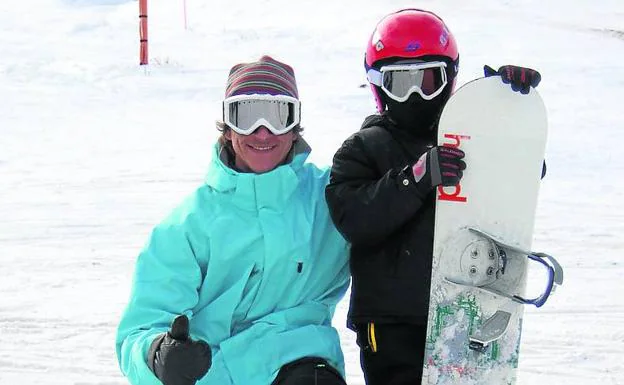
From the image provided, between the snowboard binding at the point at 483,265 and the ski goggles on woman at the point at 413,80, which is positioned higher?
the ski goggles on woman at the point at 413,80

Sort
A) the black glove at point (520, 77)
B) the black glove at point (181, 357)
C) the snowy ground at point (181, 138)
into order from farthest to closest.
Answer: the snowy ground at point (181, 138)
the black glove at point (520, 77)
the black glove at point (181, 357)

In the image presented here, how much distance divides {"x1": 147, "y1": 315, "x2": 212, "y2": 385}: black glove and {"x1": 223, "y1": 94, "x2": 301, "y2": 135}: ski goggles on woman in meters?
0.71

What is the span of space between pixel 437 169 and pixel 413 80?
416 millimetres

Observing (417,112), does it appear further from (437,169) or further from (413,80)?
(437,169)

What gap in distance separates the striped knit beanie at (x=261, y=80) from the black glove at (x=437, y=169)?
1.87ft

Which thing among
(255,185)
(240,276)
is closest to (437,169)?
(255,185)

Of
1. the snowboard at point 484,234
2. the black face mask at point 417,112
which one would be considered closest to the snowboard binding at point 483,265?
the snowboard at point 484,234

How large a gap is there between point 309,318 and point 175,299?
452 millimetres

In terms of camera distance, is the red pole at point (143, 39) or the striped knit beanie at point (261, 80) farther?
the red pole at point (143, 39)

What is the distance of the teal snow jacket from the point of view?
2525mm

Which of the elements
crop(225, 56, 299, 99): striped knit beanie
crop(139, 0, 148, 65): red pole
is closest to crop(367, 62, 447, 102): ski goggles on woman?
crop(225, 56, 299, 99): striped knit beanie

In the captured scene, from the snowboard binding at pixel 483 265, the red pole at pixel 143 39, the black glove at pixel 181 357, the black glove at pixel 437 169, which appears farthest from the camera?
A: the red pole at pixel 143 39

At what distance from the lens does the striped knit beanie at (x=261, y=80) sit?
2.63 metres

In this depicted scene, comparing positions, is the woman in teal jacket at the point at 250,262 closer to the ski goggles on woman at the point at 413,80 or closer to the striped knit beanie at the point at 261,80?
the striped knit beanie at the point at 261,80
